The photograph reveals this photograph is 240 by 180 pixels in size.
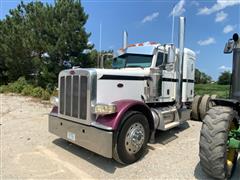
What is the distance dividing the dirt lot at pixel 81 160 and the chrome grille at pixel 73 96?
3.05 ft

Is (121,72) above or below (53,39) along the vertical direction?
below

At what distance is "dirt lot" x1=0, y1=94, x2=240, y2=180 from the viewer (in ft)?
12.5

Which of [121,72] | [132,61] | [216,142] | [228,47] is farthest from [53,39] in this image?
[216,142]

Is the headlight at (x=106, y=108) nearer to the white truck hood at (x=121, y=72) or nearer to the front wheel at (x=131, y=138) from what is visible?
the front wheel at (x=131, y=138)

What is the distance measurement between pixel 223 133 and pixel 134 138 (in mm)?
1770

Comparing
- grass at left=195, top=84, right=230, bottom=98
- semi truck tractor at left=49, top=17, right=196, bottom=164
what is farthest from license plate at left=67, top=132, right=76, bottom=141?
grass at left=195, top=84, right=230, bottom=98

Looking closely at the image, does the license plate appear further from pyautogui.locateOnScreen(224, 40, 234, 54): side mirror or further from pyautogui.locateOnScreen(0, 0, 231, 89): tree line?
pyautogui.locateOnScreen(0, 0, 231, 89): tree line

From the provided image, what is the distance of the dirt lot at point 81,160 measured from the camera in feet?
12.5

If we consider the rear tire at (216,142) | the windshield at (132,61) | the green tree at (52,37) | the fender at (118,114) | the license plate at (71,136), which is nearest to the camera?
the rear tire at (216,142)

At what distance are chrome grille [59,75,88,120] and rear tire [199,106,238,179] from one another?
2187 mm

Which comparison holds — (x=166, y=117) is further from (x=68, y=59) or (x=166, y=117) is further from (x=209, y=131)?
(x=68, y=59)

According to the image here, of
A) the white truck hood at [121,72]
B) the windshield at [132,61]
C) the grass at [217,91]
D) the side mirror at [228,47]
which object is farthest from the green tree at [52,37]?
the side mirror at [228,47]

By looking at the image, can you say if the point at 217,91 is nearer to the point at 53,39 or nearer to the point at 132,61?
the point at 132,61

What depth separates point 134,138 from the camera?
14.2ft
